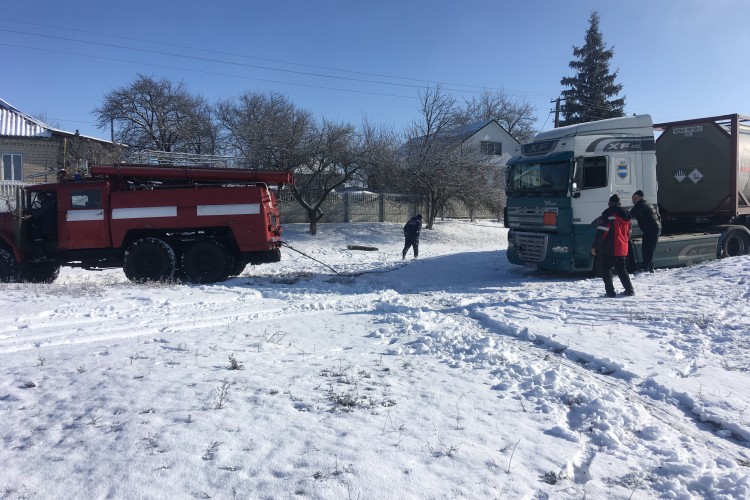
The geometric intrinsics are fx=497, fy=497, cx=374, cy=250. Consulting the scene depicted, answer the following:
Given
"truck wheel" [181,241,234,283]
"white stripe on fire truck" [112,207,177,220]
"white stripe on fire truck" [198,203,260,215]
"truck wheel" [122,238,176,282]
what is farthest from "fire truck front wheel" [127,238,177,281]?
"white stripe on fire truck" [198,203,260,215]

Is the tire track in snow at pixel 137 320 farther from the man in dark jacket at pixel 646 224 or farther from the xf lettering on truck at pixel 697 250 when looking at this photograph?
the xf lettering on truck at pixel 697 250

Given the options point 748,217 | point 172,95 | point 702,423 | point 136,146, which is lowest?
point 702,423

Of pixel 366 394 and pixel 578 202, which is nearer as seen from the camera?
pixel 366 394

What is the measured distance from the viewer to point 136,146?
1487 inches

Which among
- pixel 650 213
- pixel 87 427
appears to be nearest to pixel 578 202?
pixel 650 213

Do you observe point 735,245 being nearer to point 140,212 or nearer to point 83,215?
point 140,212

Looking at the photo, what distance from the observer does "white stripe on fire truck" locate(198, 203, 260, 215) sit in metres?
11.8

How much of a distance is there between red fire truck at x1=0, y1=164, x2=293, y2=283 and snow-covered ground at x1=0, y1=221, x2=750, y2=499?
98.3 inches

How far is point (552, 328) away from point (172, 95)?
129 ft

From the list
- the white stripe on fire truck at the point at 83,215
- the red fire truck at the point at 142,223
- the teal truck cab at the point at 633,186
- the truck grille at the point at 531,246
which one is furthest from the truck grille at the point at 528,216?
the white stripe on fire truck at the point at 83,215

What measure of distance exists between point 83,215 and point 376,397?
32.5 ft

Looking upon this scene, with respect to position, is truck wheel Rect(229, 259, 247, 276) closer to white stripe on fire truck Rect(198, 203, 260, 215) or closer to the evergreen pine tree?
white stripe on fire truck Rect(198, 203, 260, 215)

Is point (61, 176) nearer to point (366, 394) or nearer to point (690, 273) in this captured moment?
point (366, 394)

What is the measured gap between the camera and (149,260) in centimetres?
1168
